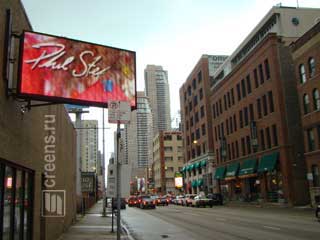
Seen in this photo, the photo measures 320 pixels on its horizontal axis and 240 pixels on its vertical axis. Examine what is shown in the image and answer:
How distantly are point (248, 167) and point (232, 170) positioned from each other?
646 cm

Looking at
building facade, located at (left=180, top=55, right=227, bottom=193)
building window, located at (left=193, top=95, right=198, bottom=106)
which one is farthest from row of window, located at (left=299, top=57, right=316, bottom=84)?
building window, located at (left=193, top=95, right=198, bottom=106)

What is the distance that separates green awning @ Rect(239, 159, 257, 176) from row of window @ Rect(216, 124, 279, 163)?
4.10ft

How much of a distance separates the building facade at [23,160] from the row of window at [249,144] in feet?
118

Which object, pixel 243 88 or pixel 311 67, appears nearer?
pixel 311 67

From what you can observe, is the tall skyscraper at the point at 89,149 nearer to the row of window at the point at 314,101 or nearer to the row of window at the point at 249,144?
the row of window at the point at 249,144

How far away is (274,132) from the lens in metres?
47.9

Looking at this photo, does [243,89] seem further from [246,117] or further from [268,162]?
[268,162]

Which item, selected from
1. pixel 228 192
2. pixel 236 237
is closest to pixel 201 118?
pixel 228 192

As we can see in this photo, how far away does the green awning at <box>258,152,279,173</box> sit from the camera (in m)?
46.1

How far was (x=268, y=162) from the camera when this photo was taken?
47.3 m

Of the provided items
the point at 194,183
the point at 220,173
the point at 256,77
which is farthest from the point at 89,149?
the point at 256,77

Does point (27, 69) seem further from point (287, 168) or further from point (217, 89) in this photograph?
point (217, 89)

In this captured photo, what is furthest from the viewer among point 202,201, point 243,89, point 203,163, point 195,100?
point 195,100

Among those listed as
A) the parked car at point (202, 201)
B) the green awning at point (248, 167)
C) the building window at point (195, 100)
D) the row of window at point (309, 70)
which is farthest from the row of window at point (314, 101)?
the building window at point (195, 100)
